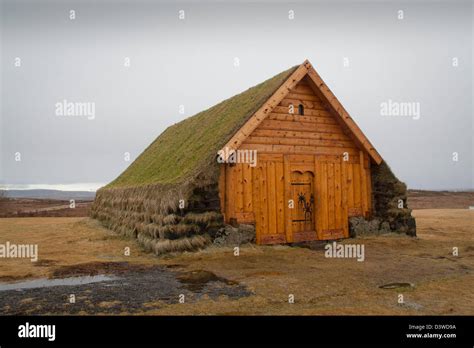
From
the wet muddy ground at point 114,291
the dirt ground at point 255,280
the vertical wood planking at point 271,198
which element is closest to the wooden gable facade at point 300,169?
the vertical wood planking at point 271,198

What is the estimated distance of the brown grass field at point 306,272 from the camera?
256 inches

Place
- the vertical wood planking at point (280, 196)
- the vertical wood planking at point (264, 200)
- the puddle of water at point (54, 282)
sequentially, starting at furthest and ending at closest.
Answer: the vertical wood planking at point (280, 196) < the vertical wood planking at point (264, 200) < the puddle of water at point (54, 282)

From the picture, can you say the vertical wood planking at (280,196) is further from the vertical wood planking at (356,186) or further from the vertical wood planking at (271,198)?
the vertical wood planking at (356,186)

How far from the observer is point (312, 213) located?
1511 centimetres

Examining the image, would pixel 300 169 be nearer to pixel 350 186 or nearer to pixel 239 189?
pixel 350 186

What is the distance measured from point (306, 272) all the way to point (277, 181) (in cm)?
510

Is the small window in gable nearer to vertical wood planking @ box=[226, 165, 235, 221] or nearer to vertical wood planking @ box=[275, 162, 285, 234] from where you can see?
vertical wood planking @ box=[275, 162, 285, 234]

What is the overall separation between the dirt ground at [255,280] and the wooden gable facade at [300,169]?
1.25m

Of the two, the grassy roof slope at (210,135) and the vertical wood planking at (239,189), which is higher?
the grassy roof slope at (210,135)

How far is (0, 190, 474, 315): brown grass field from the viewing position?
650 centimetres

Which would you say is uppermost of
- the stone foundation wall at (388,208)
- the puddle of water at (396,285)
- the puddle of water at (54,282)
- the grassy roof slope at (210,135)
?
the grassy roof slope at (210,135)

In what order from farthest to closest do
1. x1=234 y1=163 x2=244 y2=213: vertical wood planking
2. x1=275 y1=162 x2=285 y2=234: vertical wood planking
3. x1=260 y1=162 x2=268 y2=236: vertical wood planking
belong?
x1=275 y1=162 x2=285 y2=234: vertical wood planking → x1=260 y1=162 x2=268 y2=236: vertical wood planking → x1=234 y1=163 x2=244 y2=213: vertical wood planking

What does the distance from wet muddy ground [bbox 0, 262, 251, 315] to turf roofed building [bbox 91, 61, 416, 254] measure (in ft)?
8.08

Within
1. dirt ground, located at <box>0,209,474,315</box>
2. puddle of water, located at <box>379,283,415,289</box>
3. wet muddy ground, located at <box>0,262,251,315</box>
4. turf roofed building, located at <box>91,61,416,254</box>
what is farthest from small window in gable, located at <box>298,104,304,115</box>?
puddle of water, located at <box>379,283,415,289</box>
